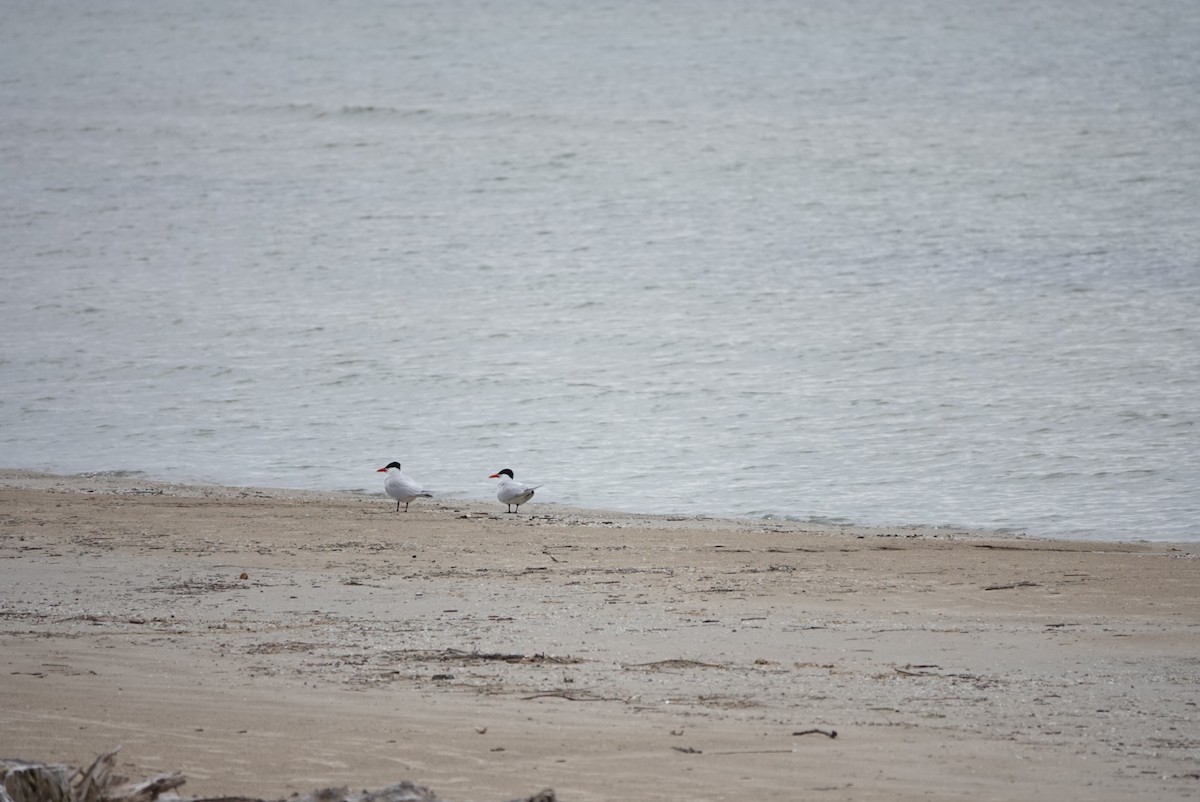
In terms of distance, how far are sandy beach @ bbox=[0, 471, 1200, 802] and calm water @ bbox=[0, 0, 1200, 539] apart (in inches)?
118

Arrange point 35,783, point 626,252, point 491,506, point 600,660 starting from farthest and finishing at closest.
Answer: point 626,252 → point 491,506 → point 600,660 → point 35,783

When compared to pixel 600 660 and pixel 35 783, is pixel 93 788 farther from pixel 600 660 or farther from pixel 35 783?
pixel 600 660

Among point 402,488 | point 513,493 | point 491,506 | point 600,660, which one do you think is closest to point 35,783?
point 600,660

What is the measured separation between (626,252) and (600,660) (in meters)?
23.6

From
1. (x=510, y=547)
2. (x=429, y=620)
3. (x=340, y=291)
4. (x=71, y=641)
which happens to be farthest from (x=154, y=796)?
(x=340, y=291)

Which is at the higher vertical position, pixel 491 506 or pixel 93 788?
pixel 491 506

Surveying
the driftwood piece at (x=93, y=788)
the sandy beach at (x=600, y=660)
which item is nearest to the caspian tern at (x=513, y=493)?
the sandy beach at (x=600, y=660)

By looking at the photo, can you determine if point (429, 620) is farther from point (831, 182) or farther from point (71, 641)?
point (831, 182)

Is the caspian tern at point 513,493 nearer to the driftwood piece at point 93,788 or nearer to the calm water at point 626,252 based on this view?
the calm water at point 626,252

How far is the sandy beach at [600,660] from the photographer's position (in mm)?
4922

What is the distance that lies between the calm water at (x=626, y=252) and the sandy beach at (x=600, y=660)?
301cm

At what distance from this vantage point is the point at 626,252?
29.6 meters

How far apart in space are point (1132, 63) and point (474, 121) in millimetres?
18746

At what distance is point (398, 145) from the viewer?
38781 millimetres
